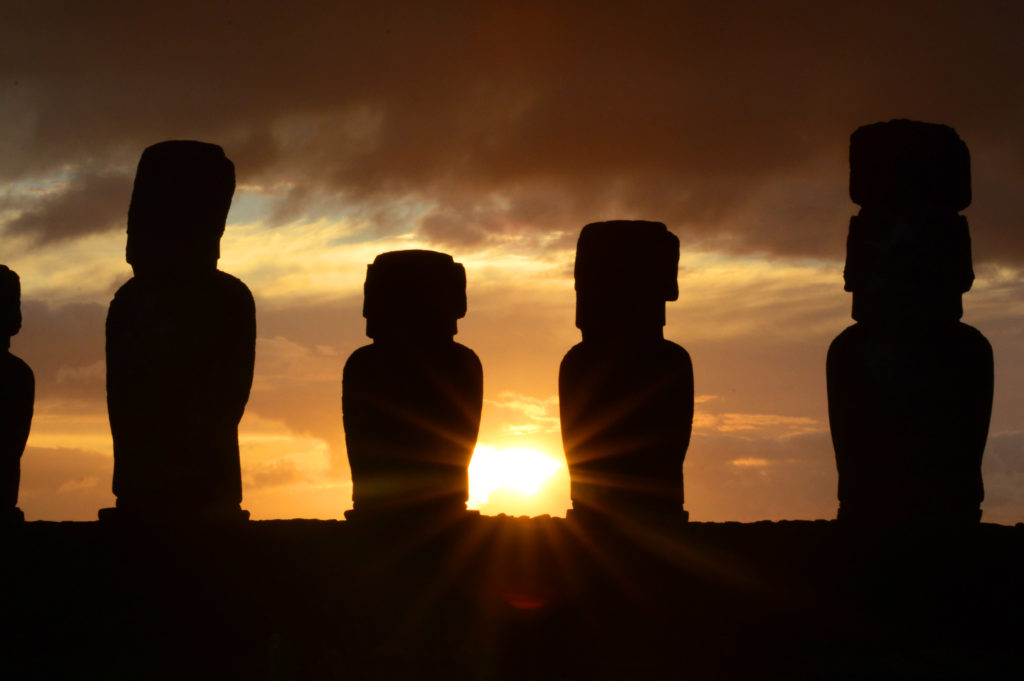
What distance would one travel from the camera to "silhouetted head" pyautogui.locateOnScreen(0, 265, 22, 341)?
13828 mm

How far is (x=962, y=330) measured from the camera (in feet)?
38.4

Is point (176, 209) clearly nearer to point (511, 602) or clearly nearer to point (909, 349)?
point (511, 602)

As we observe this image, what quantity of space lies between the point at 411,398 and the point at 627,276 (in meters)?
1.92

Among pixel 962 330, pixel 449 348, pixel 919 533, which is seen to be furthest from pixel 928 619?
pixel 449 348

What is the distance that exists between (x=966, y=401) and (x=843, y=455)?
0.99 metres

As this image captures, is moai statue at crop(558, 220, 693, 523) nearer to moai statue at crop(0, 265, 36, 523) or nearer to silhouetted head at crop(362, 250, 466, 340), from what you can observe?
silhouetted head at crop(362, 250, 466, 340)

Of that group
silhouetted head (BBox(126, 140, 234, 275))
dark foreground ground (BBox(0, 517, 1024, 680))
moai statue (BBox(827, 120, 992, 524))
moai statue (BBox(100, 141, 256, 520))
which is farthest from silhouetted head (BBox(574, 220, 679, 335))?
silhouetted head (BBox(126, 140, 234, 275))

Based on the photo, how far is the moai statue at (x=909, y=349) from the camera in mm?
11500

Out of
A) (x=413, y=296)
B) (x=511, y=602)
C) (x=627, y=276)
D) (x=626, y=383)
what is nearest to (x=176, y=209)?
(x=413, y=296)

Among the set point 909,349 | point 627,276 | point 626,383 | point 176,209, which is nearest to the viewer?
point 909,349

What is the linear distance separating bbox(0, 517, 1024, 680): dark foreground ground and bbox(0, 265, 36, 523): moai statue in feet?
5.81

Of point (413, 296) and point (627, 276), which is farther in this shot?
point (413, 296)

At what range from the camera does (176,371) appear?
12.1 metres

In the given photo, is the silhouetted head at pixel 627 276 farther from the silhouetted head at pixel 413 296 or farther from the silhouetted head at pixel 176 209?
the silhouetted head at pixel 176 209
